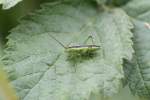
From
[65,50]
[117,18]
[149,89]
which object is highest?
[117,18]

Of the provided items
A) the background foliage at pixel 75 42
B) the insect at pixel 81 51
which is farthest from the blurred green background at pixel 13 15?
the insect at pixel 81 51

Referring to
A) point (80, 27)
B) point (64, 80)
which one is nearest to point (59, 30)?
point (80, 27)

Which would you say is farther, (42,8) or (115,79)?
(42,8)

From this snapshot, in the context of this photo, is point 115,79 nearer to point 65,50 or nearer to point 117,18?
point 65,50

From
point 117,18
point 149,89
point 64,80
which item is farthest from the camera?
point 117,18

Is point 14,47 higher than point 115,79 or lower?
higher

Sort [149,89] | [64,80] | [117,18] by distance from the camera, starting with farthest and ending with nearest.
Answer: [117,18], [149,89], [64,80]

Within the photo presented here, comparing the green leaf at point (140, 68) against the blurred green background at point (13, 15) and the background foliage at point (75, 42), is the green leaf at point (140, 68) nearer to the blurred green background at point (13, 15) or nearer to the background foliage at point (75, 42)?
the background foliage at point (75, 42)

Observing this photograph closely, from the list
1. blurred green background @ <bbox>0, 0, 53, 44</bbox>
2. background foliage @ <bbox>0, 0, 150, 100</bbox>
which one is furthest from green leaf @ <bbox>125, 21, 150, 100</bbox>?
blurred green background @ <bbox>0, 0, 53, 44</bbox>

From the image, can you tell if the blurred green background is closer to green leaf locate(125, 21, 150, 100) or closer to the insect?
the insect
